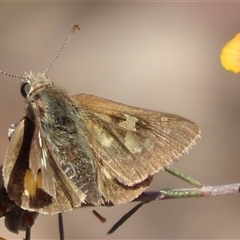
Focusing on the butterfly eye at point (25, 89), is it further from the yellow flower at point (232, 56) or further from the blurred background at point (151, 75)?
the blurred background at point (151, 75)

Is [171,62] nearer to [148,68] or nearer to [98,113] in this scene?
[148,68]

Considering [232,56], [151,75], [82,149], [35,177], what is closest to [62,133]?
[82,149]

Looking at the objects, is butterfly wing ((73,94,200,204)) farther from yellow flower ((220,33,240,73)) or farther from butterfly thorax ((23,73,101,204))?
yellow flower ((220,33,240,73))

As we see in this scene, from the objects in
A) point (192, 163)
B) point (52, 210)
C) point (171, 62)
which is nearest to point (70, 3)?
point (171, 62)

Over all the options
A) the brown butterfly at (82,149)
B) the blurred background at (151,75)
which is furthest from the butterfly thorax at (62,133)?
the blurred background at (151,75)

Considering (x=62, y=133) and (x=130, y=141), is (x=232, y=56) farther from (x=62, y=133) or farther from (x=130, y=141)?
(x=62, y=133)

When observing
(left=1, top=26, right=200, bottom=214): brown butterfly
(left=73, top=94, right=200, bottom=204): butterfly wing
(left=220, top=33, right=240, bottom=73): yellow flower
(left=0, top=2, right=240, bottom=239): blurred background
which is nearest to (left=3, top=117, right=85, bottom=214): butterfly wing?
(left=1, top=26, right=200, bottom=214): brown butterfly
